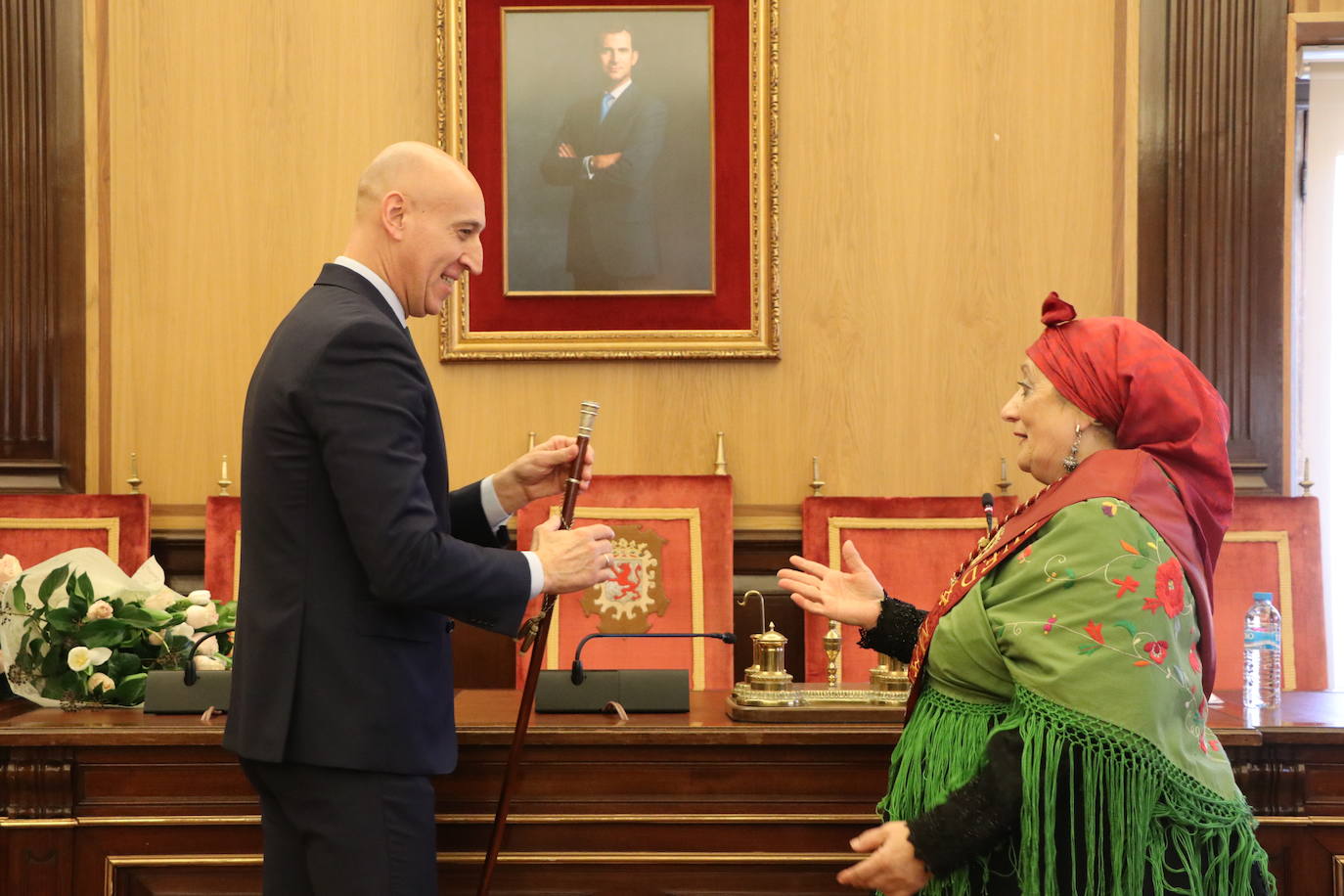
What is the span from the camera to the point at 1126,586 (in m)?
1.76

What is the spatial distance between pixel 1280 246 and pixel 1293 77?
61 cm

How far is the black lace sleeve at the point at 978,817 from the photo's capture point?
1.78 m

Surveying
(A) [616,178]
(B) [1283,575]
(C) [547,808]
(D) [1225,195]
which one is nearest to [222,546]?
(A) [616,178]

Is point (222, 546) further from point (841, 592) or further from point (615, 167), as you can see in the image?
point (841, 592)

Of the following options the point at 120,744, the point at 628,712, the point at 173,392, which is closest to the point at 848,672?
the point at 628,712

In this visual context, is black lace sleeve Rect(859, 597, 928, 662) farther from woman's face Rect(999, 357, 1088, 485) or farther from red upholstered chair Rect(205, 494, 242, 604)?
red upholstered chair Rect(205, 494, 242, 604)

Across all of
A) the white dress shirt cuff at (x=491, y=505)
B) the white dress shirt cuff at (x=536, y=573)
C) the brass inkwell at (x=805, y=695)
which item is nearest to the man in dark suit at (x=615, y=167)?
the white dress shirt cuff at (x=491, y=505)

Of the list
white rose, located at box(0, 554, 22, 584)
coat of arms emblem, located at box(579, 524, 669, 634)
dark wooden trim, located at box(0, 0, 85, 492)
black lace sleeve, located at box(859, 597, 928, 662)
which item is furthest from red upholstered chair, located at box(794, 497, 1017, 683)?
dark wooden trim, located at box(0, 0, 85, 492)

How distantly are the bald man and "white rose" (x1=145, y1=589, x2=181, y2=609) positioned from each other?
946 millimetres

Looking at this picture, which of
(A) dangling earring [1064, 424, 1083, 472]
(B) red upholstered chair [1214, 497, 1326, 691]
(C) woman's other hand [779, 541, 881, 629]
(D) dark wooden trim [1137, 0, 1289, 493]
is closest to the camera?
(A) dangling earring [1064, 424, 1083, 472]

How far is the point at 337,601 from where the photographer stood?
73.1 inches

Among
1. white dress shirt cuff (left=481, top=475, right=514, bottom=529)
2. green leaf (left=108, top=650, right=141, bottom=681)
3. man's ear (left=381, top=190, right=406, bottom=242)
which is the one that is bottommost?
green leaf (left=108, top=650, right=141, bottom=681)

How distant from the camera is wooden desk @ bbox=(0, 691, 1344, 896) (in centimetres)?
231

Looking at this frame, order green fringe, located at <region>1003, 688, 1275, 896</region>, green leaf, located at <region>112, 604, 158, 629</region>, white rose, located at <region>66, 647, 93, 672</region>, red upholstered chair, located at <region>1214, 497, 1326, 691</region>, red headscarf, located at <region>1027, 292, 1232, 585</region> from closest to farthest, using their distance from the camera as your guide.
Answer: green fringe, located at <region>1003, 688, 1275, 896</region> < red headscarf, located at <region>1027, 292, 1232, 585</region> < white rose, located at <region>66, 647, 93, 672</region> < green leaf, located at <region>112, 604, 158, 629</region> < red upholstered chair, located at <region>1214, 497, 1326, 691</region>
